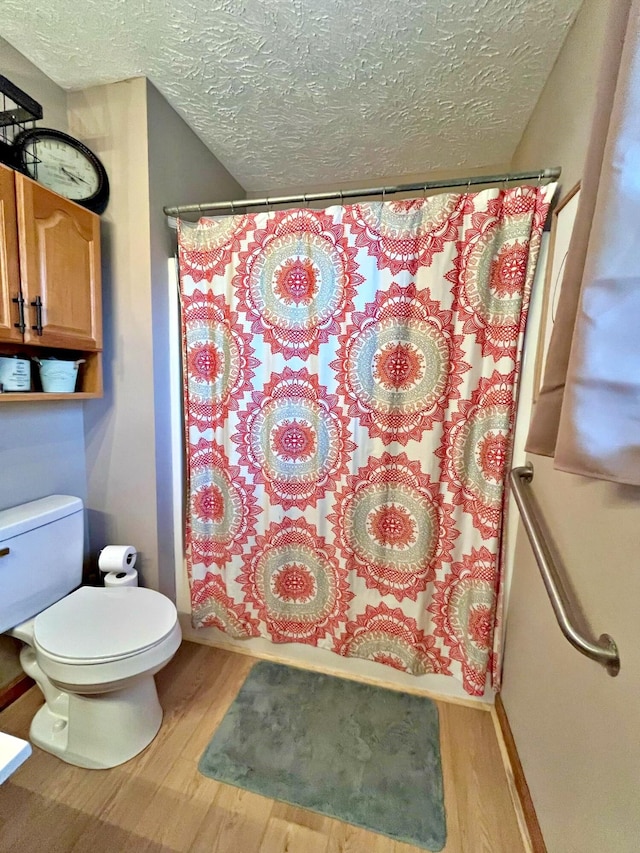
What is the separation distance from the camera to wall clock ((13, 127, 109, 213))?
1.27 m

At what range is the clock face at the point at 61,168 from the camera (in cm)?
130

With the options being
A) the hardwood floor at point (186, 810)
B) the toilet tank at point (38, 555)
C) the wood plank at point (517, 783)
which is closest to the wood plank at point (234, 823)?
the hardwood floor at point (186, 810)

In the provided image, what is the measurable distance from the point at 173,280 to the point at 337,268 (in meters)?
0.72

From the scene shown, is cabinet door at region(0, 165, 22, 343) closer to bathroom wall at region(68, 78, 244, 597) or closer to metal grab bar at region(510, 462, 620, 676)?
bathroom wall at region(68, 78, 244, 597)

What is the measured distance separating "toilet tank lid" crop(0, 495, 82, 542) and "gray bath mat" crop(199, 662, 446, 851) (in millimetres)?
988

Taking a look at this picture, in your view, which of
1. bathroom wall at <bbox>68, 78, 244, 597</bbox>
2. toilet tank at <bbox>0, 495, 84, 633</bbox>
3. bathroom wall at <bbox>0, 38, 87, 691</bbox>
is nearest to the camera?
toilet tank at <bbox>0, 495, 84, 633</bbox>

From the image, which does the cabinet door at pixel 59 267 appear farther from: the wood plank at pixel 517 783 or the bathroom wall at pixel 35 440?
the wood plank at pixel 517 783

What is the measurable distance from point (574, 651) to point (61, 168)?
2220 millimetres

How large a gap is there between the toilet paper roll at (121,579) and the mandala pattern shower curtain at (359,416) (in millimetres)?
242

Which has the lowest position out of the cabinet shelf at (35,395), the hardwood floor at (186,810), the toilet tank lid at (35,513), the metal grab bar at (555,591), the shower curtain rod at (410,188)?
the hardwood floor at (186,810)

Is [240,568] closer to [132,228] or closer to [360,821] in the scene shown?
[360,821]

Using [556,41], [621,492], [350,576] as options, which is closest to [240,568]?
[350,576]

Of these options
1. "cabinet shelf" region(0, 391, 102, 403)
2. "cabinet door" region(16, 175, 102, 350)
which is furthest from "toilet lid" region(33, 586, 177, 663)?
"cabinet door" region(16, 175, 102, 350)

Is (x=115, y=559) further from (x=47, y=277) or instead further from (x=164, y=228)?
(x=164, y=228)
